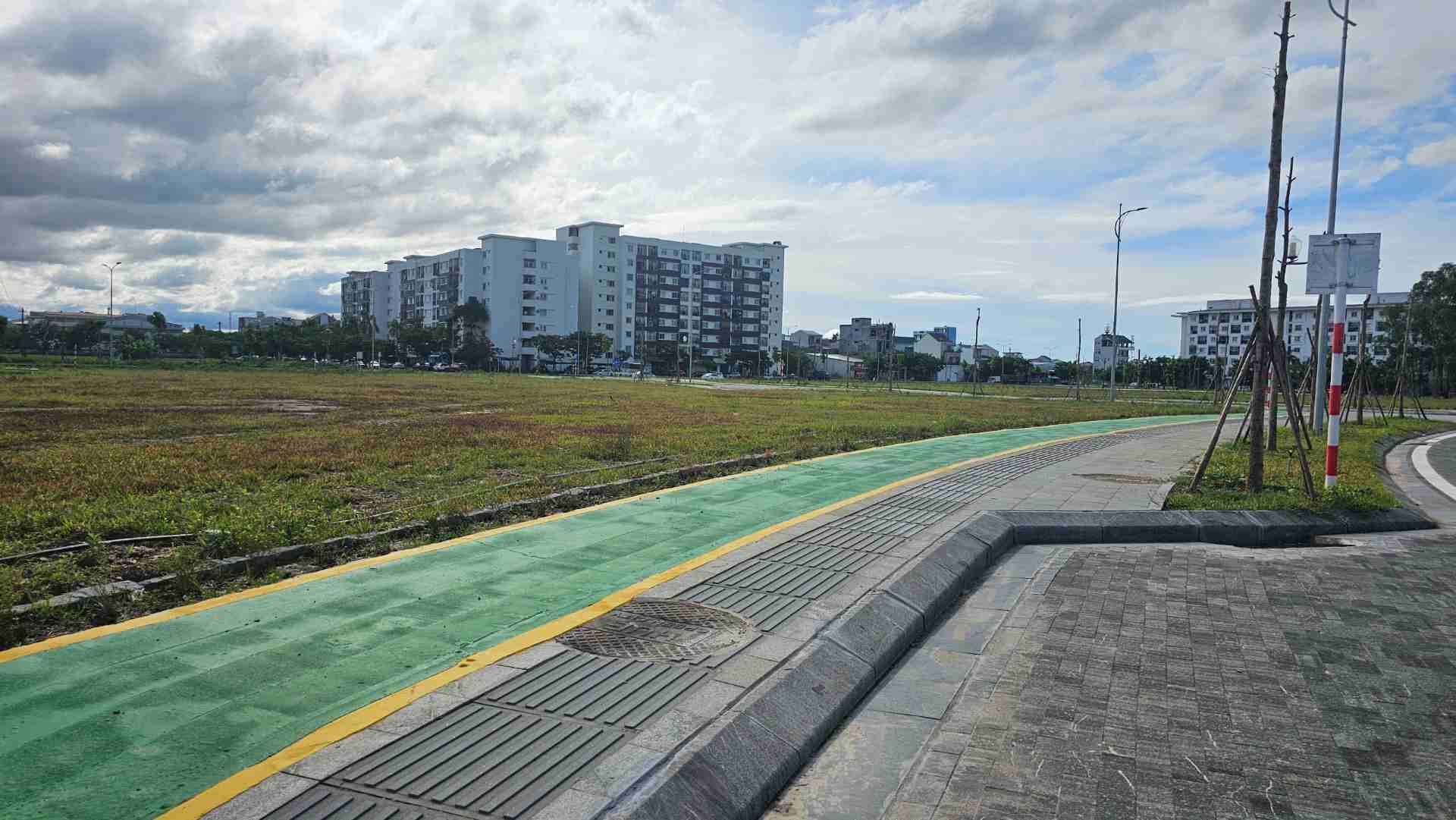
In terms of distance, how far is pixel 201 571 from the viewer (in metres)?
5.82

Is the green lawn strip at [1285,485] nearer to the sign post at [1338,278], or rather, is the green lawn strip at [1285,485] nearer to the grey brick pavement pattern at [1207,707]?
the sign post at [1338,278]

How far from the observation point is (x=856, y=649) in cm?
497

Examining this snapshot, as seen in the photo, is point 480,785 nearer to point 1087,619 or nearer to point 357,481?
point 1087,619

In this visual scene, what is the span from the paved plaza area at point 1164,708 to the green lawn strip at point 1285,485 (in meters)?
2.51

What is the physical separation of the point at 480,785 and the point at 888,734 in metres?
1.92

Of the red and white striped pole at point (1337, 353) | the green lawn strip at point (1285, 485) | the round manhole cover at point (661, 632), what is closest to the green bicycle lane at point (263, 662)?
the round manhole cover at point (661, 632)

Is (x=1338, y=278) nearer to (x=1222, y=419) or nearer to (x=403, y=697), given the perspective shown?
(x=1222, y=419)

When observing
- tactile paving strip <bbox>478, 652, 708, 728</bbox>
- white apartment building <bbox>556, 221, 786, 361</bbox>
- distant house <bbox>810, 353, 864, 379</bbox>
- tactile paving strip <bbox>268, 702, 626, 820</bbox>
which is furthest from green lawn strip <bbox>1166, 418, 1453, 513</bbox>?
distant house <bbox>810, 353, 864, 379</bbox>

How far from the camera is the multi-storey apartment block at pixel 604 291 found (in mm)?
109438

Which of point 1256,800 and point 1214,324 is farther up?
point 1214,324

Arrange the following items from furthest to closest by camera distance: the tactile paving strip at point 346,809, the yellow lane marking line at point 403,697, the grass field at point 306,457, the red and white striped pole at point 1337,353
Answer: the red and white striped pole at point 1337,353
the grass field at point 306,457
the yellow lane marking line at point 403,697
the tactile paving strip at point 346,809

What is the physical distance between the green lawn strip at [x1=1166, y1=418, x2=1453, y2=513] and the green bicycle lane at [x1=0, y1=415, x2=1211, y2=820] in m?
5.48

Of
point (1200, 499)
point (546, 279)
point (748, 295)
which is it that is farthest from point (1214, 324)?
point (1200, 499)

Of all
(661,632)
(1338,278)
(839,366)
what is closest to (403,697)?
(661,632)
